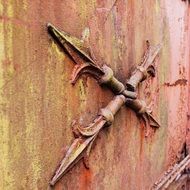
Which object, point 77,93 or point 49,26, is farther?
point 77,93

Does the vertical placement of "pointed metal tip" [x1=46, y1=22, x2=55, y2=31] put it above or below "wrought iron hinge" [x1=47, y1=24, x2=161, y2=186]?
above

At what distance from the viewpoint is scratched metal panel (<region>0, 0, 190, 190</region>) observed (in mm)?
1096

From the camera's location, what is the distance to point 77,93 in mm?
1308

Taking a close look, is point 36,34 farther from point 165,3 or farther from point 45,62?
point 165,3

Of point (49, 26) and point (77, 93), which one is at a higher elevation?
point (49, 26)

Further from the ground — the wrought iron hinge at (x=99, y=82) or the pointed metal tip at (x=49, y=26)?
the pointed metal tip at (x=49, y=26)

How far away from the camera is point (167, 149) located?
80.7 inches

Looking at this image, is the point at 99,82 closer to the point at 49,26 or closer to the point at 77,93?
the point at 77,93

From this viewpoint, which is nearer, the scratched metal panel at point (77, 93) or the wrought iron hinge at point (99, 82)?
the scratched metal panel at point (77, 93)

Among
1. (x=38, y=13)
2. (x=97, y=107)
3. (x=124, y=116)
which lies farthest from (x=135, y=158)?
(x=38, y=13)

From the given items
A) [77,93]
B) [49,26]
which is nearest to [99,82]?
[77,93]

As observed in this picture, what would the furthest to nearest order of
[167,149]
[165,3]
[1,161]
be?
[167,149] < [165,3] < [1,161]

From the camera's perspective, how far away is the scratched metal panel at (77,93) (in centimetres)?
110

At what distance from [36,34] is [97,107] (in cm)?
39
